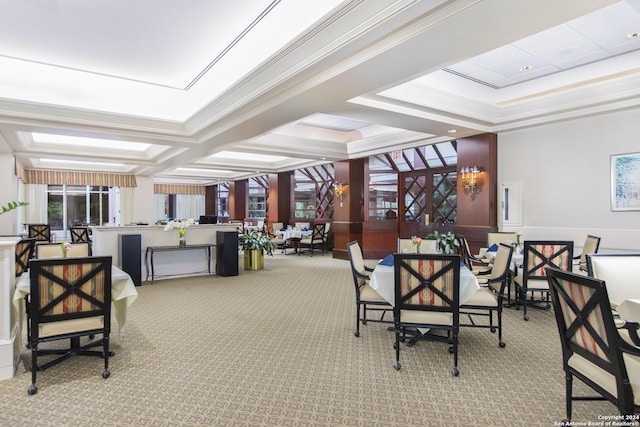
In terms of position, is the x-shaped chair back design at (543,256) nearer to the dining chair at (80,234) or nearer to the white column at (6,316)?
the white column at (6,316)

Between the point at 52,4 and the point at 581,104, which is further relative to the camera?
the point at 581,104

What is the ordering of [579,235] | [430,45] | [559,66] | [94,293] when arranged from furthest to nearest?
[579,235] < [559,66] < [430,45] < [94,293]

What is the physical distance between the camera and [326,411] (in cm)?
241

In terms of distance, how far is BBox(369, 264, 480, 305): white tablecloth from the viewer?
3.30m

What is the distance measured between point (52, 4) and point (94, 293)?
2790 millimetres

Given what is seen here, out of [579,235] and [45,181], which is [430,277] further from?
[45,181]

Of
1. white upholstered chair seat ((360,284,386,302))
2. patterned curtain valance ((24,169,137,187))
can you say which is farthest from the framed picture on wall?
patterned curtain valance ((24,169,137,187))

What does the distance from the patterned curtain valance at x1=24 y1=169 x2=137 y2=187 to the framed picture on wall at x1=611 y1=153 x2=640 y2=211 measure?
46.8 ft

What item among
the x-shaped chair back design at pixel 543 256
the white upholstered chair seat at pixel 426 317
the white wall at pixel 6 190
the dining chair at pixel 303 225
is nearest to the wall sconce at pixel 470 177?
the x-shaped chair back design at pixel 543 256

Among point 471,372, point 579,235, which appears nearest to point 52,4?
point 471,372

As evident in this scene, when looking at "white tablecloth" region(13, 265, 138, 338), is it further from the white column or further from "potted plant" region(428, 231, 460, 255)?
"potted plant" region(428, 231, 460, 255)

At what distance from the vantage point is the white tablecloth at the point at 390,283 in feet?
10.8

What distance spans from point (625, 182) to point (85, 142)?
11.1 meters

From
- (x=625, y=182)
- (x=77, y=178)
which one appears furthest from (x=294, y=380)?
(x=77, y=178)
